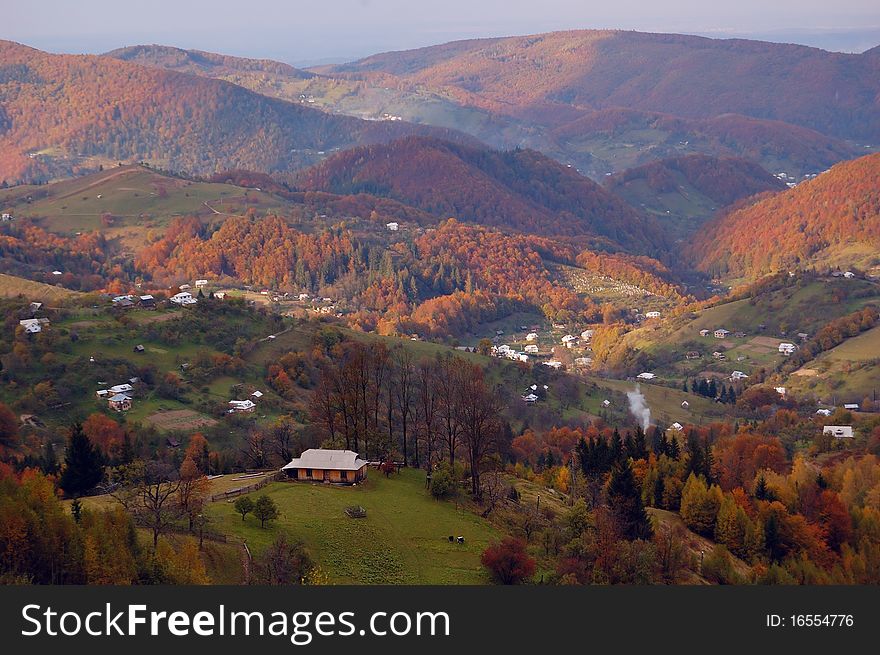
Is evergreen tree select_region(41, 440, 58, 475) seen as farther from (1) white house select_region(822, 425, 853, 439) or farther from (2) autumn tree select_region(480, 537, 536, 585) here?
(1) white house select_region(822, 425, 853, 439)

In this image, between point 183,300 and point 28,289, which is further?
point 28,289

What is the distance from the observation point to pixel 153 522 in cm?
3706

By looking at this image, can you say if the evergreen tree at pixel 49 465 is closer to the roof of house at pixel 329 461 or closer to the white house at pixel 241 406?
the roof of house at pixel 329 461

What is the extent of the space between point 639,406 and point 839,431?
2923cm

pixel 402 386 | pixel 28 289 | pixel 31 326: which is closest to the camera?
pixel 402 386

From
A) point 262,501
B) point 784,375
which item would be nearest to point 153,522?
point 262,501

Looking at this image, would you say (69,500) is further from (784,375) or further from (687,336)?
(687,336)

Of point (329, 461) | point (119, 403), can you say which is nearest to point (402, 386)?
point (329, 461)

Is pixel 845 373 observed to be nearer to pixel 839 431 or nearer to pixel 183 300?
pixel 839 431

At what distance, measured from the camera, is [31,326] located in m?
87.1

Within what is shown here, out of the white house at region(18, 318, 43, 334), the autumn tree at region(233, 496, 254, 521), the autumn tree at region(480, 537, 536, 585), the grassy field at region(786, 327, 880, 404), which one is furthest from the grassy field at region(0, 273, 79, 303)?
the autumn tree at region(480, 537, 536, 585)

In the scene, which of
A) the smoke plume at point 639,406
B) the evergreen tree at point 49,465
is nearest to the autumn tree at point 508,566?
the evergreen tree at point 49,465

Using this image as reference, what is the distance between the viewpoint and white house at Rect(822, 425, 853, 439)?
82006 mm

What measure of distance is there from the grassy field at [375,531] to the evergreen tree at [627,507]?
669 centimetres
